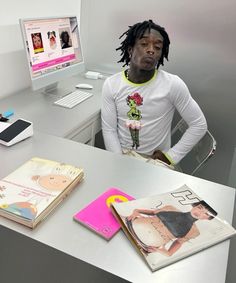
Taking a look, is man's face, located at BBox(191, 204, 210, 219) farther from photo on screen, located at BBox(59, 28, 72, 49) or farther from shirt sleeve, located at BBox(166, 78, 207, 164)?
photo on screen, located at BBox(59, 28, 72, 49)

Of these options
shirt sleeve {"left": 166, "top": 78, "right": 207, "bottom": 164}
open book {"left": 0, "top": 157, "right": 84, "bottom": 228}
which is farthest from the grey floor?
open book {"left": 0, "top": 157, "right": 84, "bottom": 228}

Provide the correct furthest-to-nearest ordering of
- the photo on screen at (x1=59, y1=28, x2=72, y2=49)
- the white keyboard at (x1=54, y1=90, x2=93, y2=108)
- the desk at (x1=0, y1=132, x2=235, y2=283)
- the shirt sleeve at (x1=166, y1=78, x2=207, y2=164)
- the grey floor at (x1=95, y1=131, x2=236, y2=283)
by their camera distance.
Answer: the grey floor at (x1=95, y1=131, x2=236, y2=283)
the photo on screen at (x1=59, y1=28, x2=72, y2=49)
the white keyboard at (x1=54, y1=90, x2=93, y2=108)
the shirt sleeve at (x1=166, y1=78, x2=207, y2=164)
the desk at (x1=0, y1=132, x2=235, y2=283)

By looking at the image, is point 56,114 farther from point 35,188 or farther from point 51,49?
point 35,188

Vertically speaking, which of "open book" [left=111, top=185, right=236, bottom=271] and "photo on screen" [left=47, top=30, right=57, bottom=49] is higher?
"photo on screen" [left=47, top=30, right=57, bottom=49]

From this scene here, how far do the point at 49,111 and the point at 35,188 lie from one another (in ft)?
2.56

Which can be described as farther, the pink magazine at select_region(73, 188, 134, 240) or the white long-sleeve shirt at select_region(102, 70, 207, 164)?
the white long-sleeve shirt at select_region(102, 70, 207, 164)

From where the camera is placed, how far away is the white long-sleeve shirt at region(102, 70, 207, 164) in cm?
158

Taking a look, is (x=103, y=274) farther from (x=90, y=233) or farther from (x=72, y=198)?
(x=72, y=198)

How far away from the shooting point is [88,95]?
189 cm

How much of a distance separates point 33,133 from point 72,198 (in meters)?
0.47

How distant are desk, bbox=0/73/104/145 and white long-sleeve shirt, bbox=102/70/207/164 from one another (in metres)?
0.09

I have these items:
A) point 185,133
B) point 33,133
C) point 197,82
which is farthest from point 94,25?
point 33,133

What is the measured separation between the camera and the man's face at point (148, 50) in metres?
1.50

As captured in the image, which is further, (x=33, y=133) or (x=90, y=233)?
(x=33, y=133)
